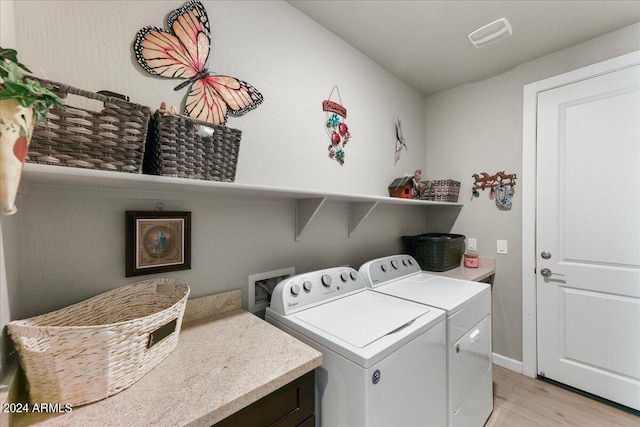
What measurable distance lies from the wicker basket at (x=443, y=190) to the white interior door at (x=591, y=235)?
593mm

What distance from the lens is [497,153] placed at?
2.24m

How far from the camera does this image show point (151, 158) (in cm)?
88

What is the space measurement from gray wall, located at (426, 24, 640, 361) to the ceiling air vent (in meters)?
0.57

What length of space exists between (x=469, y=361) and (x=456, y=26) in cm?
201

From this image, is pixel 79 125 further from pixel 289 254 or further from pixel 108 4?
pixel 289 254

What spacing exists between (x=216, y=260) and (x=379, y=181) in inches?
55.8

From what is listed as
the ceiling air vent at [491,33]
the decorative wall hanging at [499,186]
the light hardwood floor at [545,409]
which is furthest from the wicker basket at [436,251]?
the ceiling air vent at [491,33]

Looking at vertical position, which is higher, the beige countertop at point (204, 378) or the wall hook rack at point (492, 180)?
the wall hook rack at point (492, 180)

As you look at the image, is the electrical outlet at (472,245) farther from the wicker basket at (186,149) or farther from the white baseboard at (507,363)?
the wicker basket at (186,149)

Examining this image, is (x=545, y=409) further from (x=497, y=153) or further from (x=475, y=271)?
(x=497, y=153)

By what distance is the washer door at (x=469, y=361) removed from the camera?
1.25 metres

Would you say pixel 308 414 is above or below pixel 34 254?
below

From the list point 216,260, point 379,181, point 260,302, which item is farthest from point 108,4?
point 379,181

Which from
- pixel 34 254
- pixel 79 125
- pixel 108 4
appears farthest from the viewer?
pixel 108 4
